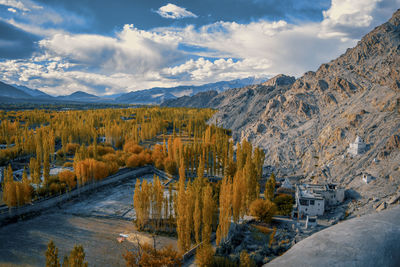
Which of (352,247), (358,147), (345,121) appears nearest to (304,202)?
(352,247)

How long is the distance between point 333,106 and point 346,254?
47161 mm

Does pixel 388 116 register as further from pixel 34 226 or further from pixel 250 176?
pixel 34 226

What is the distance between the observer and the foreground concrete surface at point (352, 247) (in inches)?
672

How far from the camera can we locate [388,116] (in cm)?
4369

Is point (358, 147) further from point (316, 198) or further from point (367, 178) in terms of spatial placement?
point (316, 198)

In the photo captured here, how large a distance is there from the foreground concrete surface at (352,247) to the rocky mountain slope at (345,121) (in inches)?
520

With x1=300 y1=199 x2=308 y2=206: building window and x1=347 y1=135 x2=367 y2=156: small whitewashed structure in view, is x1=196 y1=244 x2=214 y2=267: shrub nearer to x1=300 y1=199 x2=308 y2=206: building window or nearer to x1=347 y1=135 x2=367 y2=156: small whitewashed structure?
x1=300 y1=199 x2=308 y2=206: building window

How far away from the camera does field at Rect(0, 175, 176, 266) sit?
24.0 metres

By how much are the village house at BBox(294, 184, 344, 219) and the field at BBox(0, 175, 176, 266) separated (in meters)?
17.5

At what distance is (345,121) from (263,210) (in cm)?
3075

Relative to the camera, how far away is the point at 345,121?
4916cm

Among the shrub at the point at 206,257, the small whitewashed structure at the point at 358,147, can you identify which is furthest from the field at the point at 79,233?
the small whitewashed structure at the point at 358,147

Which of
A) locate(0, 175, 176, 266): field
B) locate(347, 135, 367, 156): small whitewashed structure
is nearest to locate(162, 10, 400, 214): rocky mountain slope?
locate(347, 135, 367, 156): small whitewashed structure

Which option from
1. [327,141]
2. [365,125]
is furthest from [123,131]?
[365,125]
